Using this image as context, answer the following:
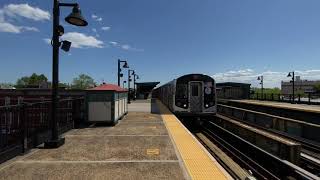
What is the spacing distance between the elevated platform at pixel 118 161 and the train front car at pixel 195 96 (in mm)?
9721

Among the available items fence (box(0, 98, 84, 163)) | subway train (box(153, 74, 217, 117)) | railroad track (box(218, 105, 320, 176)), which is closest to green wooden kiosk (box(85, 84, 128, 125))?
fence (box(0, 98, 84, 163))

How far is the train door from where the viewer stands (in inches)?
836

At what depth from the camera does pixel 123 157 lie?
27.8 ft

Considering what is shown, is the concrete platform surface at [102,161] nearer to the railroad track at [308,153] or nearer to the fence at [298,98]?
the railroad track at [308,153]

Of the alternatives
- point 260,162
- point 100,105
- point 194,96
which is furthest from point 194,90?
point 260,162

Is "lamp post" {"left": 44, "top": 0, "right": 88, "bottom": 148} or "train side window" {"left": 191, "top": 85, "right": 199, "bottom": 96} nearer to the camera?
"lamp post" {"left": 44, "top": 0, "right": 88, "bottom": 148}

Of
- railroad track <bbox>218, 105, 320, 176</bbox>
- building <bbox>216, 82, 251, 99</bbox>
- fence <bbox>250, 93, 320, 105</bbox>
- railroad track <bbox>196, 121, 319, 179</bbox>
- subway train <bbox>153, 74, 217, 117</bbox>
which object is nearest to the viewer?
railroad track <bbox>196, 121, 319, 179</bbox>


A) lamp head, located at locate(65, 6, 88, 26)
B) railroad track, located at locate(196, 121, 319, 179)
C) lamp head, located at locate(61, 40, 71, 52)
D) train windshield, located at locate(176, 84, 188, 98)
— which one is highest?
lamp head, located at locate(65, 6, 88, 26)

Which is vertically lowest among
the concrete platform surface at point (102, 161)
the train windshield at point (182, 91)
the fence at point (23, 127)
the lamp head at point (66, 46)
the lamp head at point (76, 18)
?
the concrete platform surface at point (102, 161)

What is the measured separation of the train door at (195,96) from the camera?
69.7ft

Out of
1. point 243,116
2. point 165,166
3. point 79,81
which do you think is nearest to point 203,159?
point 165,166

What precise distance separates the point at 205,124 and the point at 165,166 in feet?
58.6

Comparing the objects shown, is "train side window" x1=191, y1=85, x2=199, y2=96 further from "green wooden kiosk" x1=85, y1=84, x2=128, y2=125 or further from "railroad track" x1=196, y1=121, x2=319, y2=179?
"green wooden kiosk" x1=85, y1=84, x2=128, y2=125

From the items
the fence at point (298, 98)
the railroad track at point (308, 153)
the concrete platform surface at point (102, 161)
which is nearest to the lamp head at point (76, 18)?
the concrete platform surface at point (102, 161)
